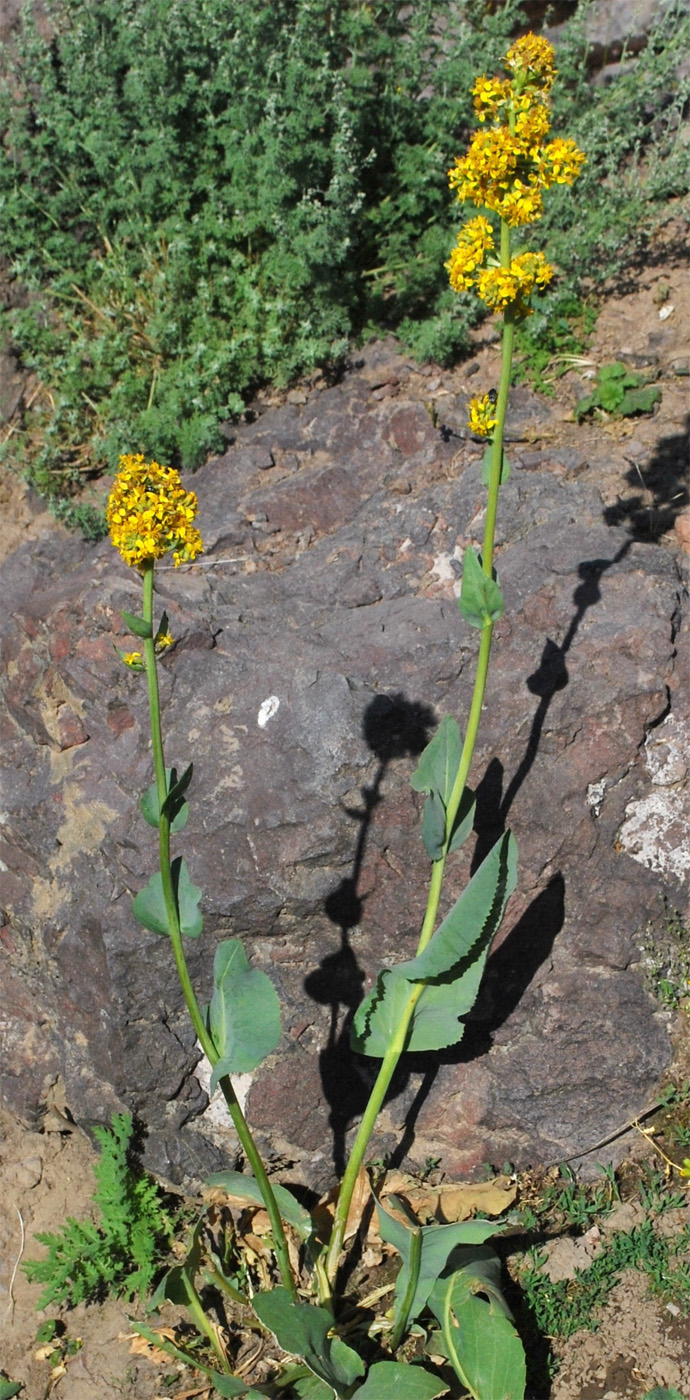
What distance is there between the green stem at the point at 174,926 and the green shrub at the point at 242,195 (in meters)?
2.41

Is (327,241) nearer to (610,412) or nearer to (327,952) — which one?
(610,412)

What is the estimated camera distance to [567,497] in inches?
165

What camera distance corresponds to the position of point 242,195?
5.13m

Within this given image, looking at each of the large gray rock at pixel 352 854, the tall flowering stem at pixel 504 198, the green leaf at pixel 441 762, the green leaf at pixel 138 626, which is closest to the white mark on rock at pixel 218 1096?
the large gray rock at pixel 352 854

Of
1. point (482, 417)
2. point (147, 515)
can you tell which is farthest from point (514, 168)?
point (147, 515)

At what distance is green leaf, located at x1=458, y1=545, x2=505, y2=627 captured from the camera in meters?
2.83

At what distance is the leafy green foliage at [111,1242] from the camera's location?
11.4 feet

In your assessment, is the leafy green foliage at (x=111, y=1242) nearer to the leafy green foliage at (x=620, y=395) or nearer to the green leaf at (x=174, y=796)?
the green leaf at (x=174, y=796)

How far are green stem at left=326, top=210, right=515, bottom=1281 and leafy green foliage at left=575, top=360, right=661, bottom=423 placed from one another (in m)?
1.64

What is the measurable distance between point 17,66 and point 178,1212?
5.48 m

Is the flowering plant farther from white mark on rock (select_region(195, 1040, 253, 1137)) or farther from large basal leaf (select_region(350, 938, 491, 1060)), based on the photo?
white mark on rock (select_region(195, 1040, 253, 1137))

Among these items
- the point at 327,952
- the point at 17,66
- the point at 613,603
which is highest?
the point at 17,66

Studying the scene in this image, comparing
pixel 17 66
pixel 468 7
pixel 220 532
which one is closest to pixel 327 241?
pixel 220 532

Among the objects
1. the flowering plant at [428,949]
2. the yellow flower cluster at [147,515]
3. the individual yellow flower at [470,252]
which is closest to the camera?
the yellow flower cluster at [147,515]
